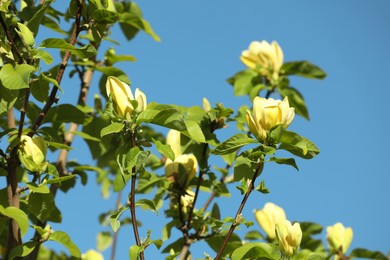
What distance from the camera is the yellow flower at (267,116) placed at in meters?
1.41

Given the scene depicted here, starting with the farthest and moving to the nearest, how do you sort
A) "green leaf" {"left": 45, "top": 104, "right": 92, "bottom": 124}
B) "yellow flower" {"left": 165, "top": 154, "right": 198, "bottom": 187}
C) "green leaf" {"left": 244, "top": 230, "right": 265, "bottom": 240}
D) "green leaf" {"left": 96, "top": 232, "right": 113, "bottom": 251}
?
1. "green leaf" {"left": 96, "top": 232, "right": 113, "bottom": 251}
2. "green leaf" {"left": 244, "top": 230, "right": 265, "bottom": 240}
3. "yellow flower" {"left": 165, "top": 154, "right": 198, "bottom": 187}
4. "green leaf" {"left": 45, "top": 104, "right": 92, "bottom": 124}

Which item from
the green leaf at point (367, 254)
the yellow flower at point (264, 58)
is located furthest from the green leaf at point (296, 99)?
the green leaf at point (367, 254)

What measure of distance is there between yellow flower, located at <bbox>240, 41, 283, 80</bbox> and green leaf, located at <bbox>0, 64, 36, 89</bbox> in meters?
1.31

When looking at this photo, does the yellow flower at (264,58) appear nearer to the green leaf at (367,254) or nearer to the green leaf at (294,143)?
the green leaf at (367,254)

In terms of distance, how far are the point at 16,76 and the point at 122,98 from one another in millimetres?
218

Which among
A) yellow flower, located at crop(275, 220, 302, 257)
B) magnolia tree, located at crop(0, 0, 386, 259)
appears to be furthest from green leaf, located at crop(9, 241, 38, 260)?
yellow flower, located at crop(275, 220, 302, 257)

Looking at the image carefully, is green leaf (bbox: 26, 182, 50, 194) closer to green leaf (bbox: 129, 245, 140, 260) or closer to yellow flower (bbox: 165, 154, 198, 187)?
green leaf (bbox: 129, 245, 140, 260)

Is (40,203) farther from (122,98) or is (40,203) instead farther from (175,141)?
(175,141)

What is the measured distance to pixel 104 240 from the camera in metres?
3.56

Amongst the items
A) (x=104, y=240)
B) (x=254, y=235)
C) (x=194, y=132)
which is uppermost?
(x=194, y=132)

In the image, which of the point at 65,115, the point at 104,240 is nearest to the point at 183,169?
the point at 65,115

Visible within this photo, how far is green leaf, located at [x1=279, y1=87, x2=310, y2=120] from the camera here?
2469mm

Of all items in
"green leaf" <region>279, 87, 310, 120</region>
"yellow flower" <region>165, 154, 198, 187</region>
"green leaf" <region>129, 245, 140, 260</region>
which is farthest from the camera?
"green leaf" <region>279, 87, 310, 120</region>

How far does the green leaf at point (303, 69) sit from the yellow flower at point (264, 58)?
0.10 ft
